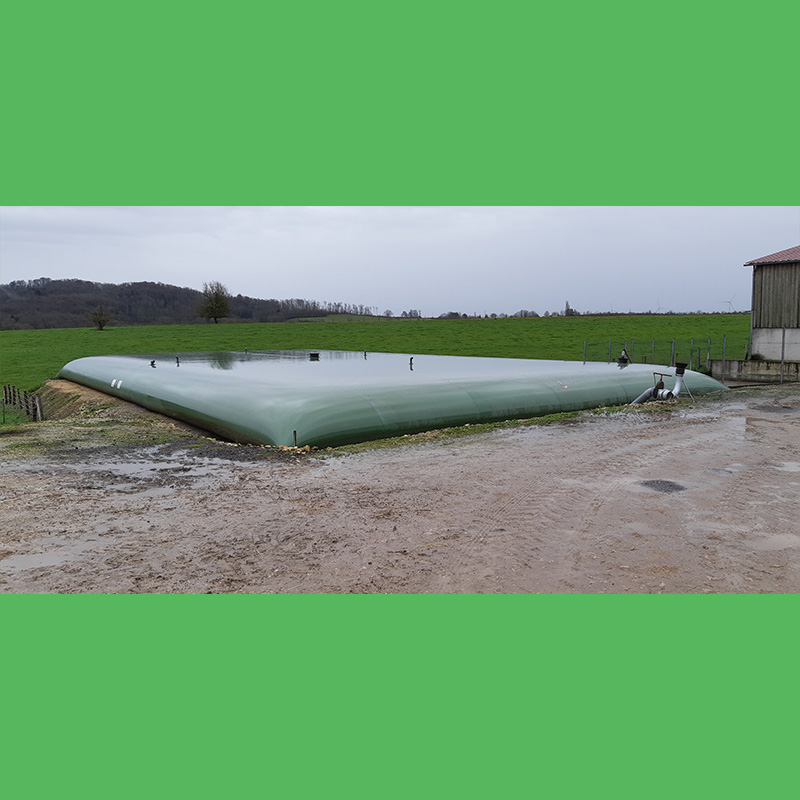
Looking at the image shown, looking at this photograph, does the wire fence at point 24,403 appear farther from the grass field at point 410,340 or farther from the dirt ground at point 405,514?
the dirt ground at point 405,514

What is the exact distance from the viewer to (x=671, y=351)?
28859mm

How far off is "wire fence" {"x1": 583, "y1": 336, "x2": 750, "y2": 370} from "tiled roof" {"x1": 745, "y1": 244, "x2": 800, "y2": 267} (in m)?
3.46

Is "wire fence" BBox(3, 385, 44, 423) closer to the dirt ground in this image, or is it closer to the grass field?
the grass field

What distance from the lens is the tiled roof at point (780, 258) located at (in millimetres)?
25062

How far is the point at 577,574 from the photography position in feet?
17.5

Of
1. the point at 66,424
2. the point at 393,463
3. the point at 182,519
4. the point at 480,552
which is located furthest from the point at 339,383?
the point at 480,552

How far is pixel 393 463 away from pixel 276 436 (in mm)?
2415

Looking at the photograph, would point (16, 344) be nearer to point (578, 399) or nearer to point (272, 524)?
point (578, 399)

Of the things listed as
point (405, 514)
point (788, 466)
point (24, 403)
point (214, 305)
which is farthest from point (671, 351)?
point (214, 305)

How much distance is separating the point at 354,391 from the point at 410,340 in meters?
34.4

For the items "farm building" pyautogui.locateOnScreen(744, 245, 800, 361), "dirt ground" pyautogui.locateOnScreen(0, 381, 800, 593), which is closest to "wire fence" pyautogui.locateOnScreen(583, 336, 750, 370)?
"farm building" pyautogui.locateOnScreen(744, 245, 800, 361)

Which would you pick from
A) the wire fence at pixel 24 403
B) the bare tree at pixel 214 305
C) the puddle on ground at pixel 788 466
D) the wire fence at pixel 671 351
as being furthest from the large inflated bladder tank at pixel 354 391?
the bare tree at pixel 214 305

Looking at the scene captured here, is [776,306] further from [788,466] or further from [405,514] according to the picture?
[405,514]

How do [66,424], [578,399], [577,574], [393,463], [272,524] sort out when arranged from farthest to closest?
[578,399]
[66,424]
[393,463]
[272,524]
[577,574]
